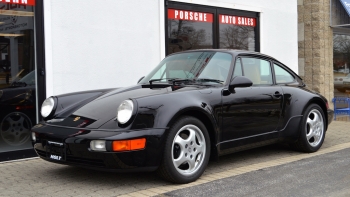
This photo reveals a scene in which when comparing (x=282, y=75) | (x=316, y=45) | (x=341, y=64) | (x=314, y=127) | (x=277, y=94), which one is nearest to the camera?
(x=277, y=94)

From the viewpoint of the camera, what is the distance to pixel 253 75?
580 cm

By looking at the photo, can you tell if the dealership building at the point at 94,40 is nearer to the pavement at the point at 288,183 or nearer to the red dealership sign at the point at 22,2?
the red dealership sign at the point at 22,2

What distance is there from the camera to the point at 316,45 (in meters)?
12.9

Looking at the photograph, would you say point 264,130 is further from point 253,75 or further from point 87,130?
point 87,130

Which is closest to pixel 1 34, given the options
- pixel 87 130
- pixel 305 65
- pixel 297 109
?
pixel 87 130

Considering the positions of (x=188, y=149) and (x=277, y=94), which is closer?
(x=188, y=149)

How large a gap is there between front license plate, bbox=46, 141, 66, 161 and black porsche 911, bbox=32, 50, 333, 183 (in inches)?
0.4

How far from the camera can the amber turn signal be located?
13.7ft

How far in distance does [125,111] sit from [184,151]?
0.77 meters

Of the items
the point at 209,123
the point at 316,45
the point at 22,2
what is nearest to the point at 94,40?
the point at 22,2

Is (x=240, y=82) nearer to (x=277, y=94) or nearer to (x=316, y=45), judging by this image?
(x=277, y=94)

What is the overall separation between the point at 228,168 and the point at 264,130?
0.67m

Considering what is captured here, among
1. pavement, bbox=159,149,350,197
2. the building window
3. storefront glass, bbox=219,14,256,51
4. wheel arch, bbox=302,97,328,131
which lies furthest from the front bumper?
storefront glass, bbox=219,14,256,51

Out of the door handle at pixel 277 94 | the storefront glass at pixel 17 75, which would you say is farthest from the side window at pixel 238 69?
the storefront glass at pixel 17 75
